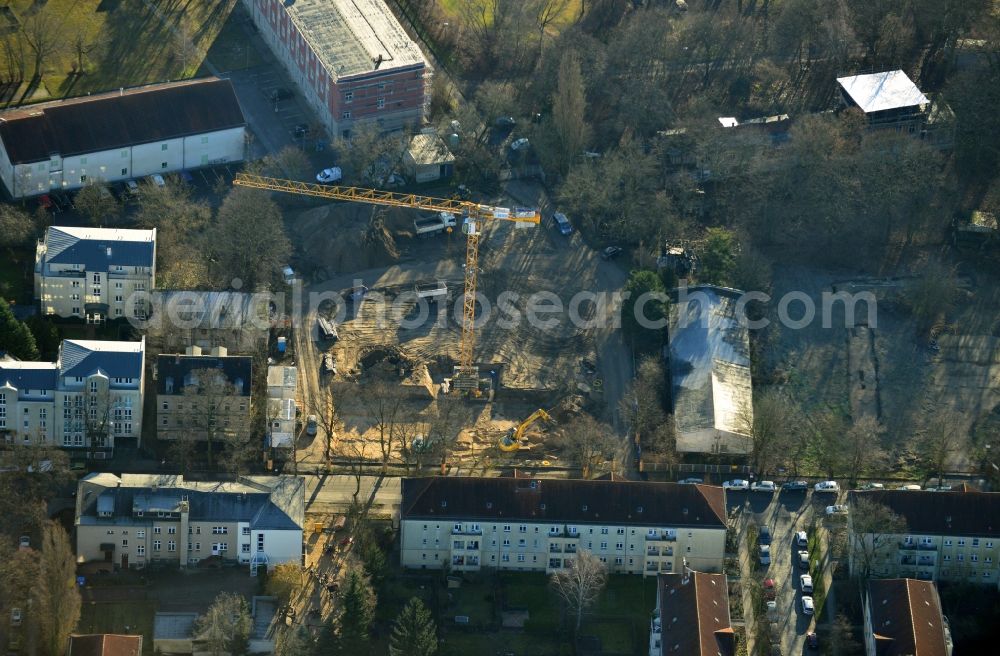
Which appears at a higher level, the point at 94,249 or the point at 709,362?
the point at 94,249

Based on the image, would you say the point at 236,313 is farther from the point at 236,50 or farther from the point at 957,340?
the point at 957,340

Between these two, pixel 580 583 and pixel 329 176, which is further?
pixel 329 176

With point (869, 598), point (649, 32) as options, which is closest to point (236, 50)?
point (649, 32)

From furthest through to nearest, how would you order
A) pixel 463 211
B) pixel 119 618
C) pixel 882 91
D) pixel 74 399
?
pixel 882 91 → pixel 463 211 → pixel 74 399 → pixel 119 618

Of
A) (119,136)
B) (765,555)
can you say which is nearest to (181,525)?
(765,555)

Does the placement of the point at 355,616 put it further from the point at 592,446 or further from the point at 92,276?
the point at 92,276

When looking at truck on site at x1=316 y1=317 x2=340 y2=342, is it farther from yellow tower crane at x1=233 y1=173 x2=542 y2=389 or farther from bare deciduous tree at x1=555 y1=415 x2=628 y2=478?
bare deciduous tree at x1=555 y1=415 x2=628 y2=478

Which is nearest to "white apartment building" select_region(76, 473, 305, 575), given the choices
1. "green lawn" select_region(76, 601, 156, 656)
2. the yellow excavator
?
"green lawn" select_region(76, 601, 156, 656)
